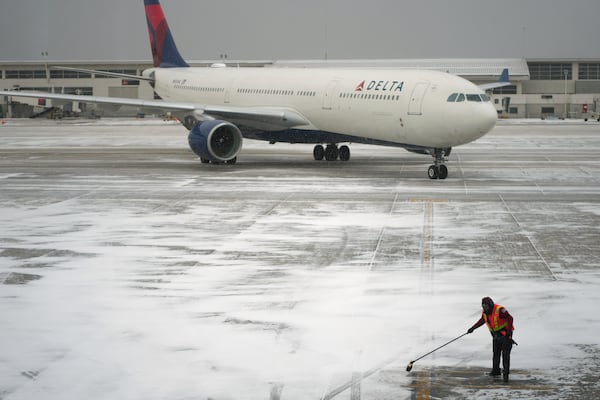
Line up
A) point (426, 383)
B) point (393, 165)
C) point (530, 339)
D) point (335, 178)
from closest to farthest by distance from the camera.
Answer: point (426, 383)
point (530, 339)
point (335, 178)
point (393, 165)

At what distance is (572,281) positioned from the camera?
15312 mm

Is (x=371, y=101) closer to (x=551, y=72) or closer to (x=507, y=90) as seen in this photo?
(x=507, y=90)

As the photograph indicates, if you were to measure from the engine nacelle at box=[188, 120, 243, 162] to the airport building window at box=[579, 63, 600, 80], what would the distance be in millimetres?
97906

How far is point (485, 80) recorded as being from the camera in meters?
115

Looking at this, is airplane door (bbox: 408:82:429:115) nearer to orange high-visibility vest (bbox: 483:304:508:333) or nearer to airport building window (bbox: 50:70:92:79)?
orange high-visibility vest (bbox: 483:304:508:333)

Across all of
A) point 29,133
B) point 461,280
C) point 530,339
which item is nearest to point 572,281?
point 461,280

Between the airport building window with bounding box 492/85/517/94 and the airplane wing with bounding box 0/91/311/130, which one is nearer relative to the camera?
the airplane wing with bounding box 0/91/311/130

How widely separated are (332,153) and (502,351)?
28551 mm

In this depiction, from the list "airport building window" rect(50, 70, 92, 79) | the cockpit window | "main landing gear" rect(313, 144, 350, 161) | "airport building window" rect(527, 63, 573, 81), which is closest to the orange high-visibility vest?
the cockpit window

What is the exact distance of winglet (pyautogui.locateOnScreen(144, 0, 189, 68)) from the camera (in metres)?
44.6

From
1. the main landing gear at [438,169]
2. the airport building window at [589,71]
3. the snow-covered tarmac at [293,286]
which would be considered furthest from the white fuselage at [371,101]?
the airport building window at [589,71]

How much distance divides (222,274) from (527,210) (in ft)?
35.1

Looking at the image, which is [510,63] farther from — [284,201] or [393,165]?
[284,201]

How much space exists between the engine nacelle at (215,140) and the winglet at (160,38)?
394 inches
